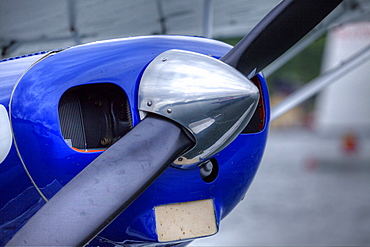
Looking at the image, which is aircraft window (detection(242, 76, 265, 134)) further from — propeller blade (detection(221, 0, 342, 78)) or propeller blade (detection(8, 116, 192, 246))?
propeller blade (detection(8, 116, 192, 246))

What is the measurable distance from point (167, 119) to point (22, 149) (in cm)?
63

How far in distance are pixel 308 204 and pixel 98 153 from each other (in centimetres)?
688

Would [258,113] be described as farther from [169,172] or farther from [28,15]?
[28,15]

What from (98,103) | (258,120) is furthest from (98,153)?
(258,120)

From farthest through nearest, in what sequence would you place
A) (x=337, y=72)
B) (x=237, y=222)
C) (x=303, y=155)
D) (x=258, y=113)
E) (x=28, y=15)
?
(x=303, y=155) < (x=237, y=222) < (x=337, y=72) < (x=28, y=15) < (x=258, y=113)

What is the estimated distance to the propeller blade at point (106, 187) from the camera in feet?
6.30

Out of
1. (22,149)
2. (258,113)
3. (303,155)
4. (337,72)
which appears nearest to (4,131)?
(22,149)

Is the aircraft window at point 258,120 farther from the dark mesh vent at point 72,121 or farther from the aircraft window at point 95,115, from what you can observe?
the dark mesh vent at point 72,121

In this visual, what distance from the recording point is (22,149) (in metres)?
2.26

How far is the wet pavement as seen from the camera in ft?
19.9

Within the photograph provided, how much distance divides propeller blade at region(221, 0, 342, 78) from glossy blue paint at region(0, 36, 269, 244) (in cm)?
22

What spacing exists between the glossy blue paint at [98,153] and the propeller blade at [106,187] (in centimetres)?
17

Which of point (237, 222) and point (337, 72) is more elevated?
point (337, 72)

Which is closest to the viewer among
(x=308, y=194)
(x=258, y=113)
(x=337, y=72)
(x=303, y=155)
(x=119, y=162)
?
(x=119, y=162)
